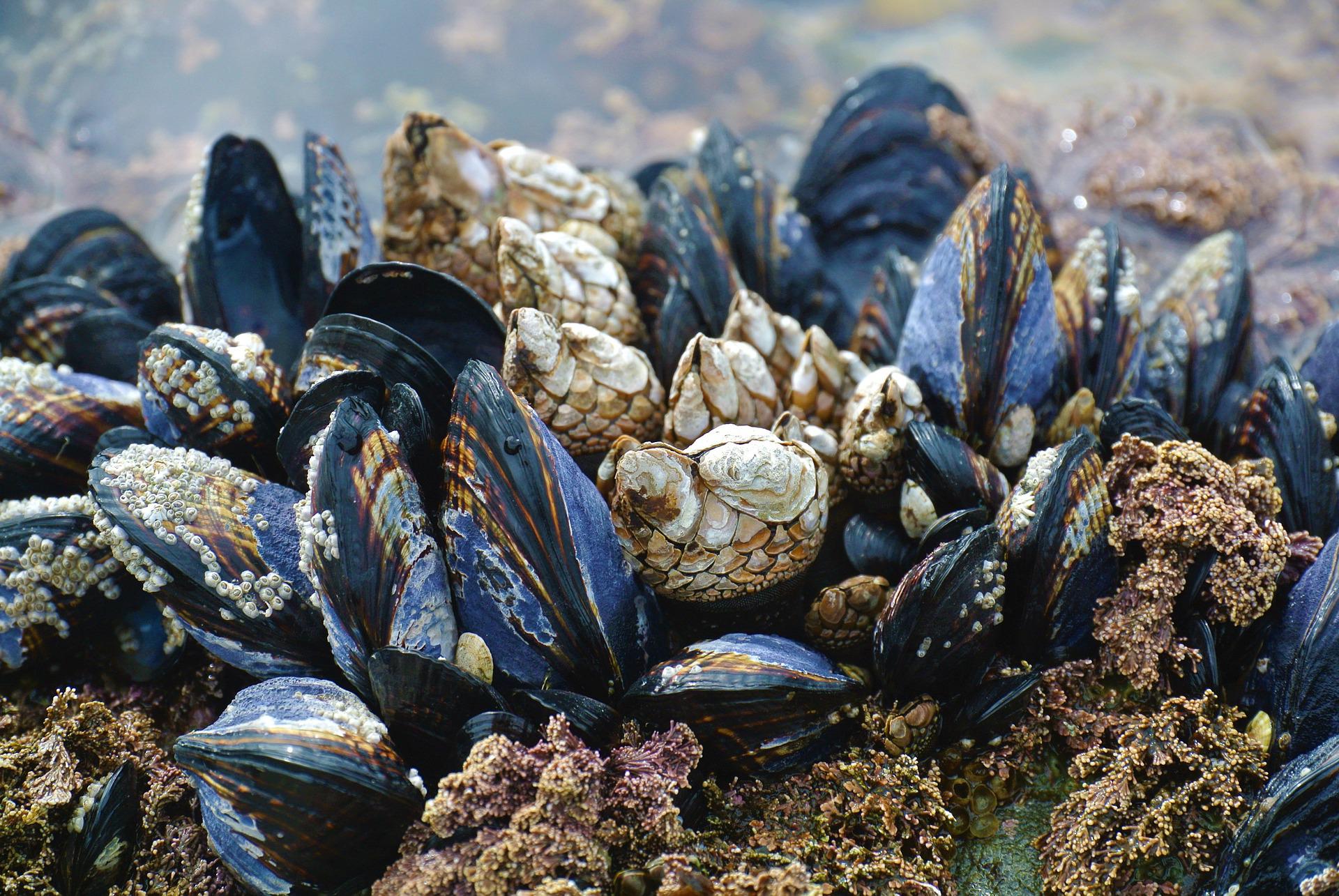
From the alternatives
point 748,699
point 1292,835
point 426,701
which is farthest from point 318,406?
point 1292,835

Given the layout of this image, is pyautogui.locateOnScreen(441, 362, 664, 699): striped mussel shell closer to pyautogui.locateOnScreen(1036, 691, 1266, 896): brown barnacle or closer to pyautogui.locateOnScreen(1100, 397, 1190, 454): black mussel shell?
pyautogui.locateOnScreen(1036, 691, 1266, 896): brown barnacle

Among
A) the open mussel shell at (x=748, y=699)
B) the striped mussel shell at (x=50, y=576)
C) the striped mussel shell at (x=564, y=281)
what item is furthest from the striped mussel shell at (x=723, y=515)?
the striped mussel shell at (x=50, y=576)

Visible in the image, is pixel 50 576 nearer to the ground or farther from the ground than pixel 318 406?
nearer to the ground

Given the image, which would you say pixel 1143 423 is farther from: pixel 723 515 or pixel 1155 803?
pixel 723 515

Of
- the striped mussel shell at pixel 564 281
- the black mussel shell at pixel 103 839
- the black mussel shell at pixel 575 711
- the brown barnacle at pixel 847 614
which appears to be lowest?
the black mussel shell at pixel 103 839

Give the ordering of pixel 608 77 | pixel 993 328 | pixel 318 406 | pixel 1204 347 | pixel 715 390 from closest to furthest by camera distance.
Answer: pixel 318 406 → pixel 715 390 → pixel 993 328 → pixel 1204 347 → pixel 608 77

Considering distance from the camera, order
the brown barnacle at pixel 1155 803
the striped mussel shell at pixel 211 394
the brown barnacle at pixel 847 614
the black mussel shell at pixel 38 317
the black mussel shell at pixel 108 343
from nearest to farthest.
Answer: the brown barnacle at pixel 1155 803, the brown barnacle at pixel 847 614, the striped mussel shell at pixel 211 394, the black mussel shell at pixel 108 343, the black mussel shell at pixel 38 317

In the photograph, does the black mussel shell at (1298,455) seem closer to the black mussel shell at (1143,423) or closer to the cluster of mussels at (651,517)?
the cluster of mussels at (651,517)
